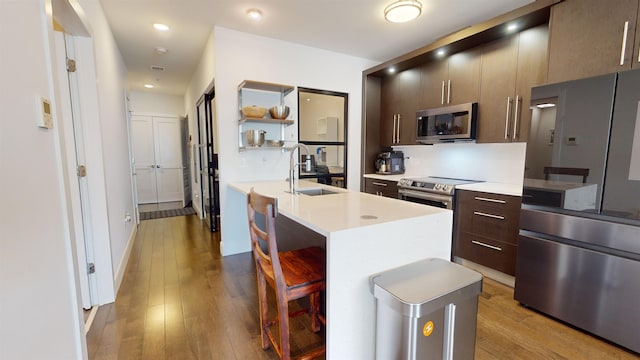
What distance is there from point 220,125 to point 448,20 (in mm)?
2778

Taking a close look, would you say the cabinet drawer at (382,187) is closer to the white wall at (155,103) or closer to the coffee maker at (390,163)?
the coffee maker at (390,163)

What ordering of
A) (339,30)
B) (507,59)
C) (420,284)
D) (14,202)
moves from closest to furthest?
(14,202), (420,284), (507,59), (339,30)

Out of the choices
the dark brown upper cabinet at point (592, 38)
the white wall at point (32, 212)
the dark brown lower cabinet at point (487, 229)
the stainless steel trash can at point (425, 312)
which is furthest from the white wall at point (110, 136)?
the dark brown upper cabinet at point (592, 38)

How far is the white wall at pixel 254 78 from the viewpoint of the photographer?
125 inches

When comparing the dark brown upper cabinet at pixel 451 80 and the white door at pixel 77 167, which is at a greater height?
the dark brown upper cabinet at pixel 451 80

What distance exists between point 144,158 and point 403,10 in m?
6.38

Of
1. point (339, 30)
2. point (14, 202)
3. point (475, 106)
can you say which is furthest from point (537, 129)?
point (14, 202)

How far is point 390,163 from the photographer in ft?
13.4

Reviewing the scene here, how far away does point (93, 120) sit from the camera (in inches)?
85.0

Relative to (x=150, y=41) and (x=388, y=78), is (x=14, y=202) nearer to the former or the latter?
(x=150, y=41)

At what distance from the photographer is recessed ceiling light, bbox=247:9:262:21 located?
271 cm

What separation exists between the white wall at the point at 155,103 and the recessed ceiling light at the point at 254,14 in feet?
15.6

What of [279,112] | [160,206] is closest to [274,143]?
[279,112]

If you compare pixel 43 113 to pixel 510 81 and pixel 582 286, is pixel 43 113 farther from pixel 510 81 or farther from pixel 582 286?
pixel 510 81
